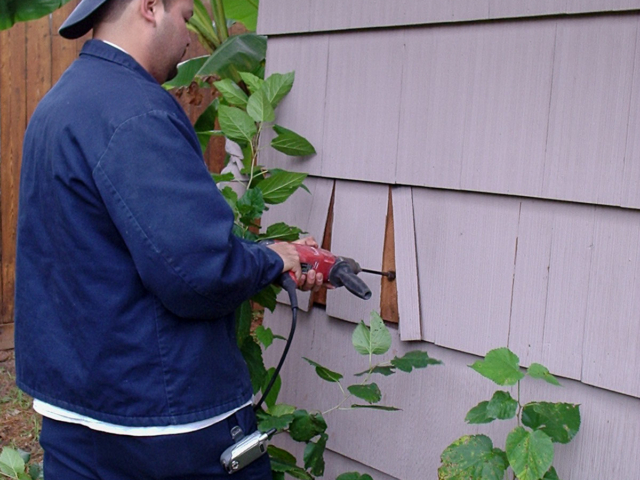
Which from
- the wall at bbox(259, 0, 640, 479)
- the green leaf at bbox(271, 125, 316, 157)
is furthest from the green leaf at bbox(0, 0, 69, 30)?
the green leaf at bbox(271, 125, 316, 157)

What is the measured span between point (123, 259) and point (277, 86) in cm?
103

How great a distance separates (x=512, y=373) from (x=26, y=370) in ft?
3.68

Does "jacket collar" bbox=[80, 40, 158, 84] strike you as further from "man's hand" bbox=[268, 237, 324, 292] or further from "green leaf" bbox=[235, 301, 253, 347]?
"green leaf" bbox=[235, 301, 253, 347]

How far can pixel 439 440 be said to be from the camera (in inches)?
82.4

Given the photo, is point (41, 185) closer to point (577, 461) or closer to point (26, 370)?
point (26, 370)

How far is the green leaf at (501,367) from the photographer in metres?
1.68

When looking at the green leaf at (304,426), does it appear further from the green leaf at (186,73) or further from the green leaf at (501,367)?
the green leaf at (186,73)

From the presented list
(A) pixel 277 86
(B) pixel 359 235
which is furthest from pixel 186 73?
(B) pixel 359 235

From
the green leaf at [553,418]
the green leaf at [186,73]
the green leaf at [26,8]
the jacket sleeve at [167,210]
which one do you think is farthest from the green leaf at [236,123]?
the green leaf at [26,8]

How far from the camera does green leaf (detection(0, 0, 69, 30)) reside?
3246 mm

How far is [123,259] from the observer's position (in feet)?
5.07

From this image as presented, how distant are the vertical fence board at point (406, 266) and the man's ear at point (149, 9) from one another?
2.91 feet

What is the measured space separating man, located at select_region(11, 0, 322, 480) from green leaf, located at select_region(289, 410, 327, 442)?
1.27 ft

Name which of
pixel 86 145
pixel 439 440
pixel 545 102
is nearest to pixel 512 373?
pixel 439 440
